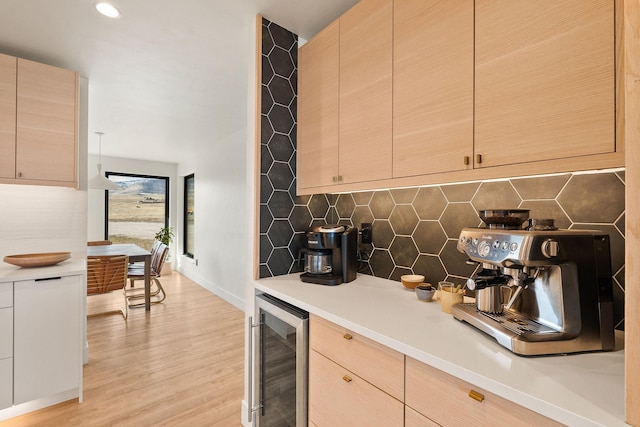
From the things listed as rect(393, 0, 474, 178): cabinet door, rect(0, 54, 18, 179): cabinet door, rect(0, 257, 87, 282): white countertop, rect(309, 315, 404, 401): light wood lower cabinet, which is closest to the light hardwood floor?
rect(0, 257, 87, 282): white countertop

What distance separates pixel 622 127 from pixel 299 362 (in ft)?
4.60

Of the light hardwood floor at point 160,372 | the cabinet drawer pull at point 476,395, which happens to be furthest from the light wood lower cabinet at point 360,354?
the light hardwood floor at point 160,372

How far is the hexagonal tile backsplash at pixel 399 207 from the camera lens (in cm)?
107

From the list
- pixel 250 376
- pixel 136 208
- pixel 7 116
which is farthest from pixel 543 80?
pixel 136 208

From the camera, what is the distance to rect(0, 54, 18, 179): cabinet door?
6.78 feet

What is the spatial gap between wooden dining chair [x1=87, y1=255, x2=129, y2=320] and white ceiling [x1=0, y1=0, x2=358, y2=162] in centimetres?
167

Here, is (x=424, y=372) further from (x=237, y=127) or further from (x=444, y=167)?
(x=237, y=127)

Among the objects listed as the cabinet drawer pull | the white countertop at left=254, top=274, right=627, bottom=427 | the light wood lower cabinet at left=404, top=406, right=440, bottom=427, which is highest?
the white countertop at left=254, top=274, right=627, bottom=427

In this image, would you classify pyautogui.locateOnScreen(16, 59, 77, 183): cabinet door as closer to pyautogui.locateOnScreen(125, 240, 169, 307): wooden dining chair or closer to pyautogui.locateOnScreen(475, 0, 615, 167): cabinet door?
pyautogui.locateOnScreen(125, 240, 169, 307): wooden dining chair

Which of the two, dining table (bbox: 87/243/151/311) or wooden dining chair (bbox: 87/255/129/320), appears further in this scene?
dining table (bbox: 87/243/151/311)

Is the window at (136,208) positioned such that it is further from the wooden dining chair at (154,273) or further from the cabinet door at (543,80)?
the cabinet door at (543,80)

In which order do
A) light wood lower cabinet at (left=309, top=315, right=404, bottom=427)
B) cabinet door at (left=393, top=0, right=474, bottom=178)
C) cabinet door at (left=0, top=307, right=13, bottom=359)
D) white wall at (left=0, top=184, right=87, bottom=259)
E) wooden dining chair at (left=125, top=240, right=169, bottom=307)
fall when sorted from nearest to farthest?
light wood lower cabinet at (left=309, top=315, right=404, bottom=427)
cabinet door at (left=393, top=0, right=474, bottom=178)
cabinet door at (left=0, top=307, right=13, bottom=359)
white wall at (left=0, top=184, right=87, bottom=259)
wooden dining chair at (left=125, top=240, right=169, bottom=307)

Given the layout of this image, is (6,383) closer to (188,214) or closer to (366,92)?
(366,92)

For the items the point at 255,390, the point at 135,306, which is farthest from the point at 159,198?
the point at 255,390
